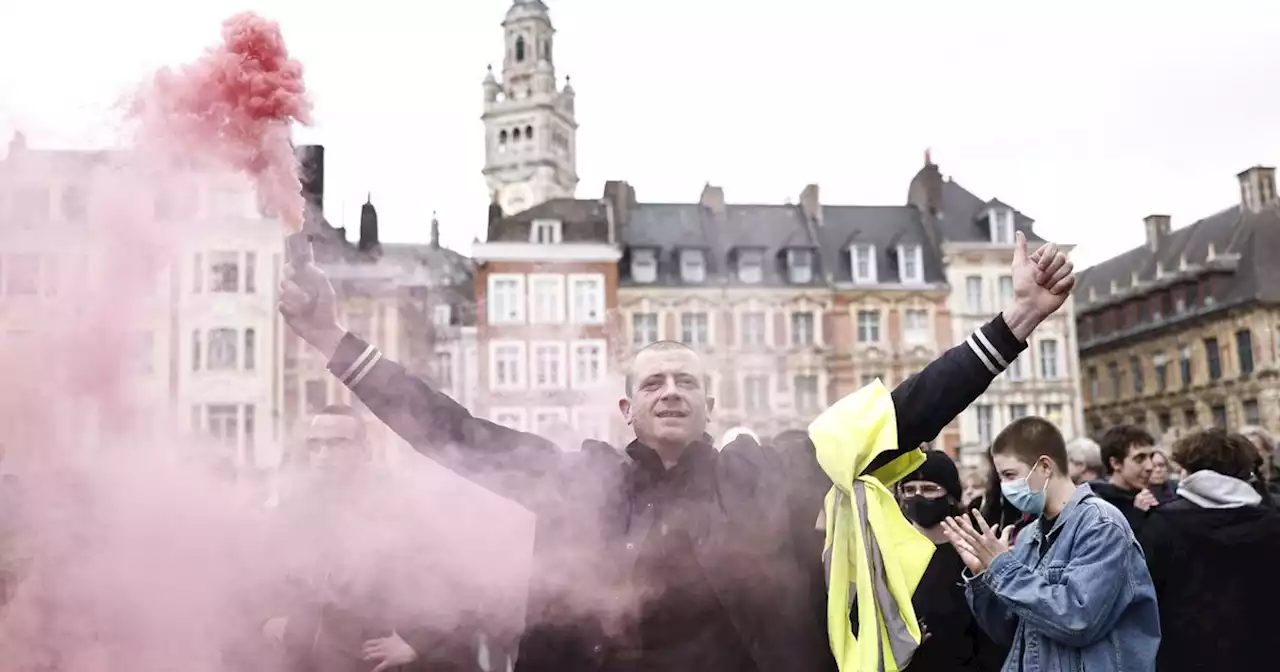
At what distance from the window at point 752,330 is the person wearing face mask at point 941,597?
5.55 meters

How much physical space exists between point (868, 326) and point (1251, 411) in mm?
20071

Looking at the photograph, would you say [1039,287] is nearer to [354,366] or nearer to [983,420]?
[354,366]

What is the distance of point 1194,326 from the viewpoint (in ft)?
145

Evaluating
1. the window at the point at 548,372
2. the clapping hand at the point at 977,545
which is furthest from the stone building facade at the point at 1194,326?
the clapping hand at the point at 977,545

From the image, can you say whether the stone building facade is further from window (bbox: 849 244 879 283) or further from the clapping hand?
the clapping hand

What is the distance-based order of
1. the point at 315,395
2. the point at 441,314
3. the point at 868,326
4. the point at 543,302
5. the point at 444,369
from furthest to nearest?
the point at 868,326 → the point at 543,302 → the point at 441,314 → the point at 444,369 → the point at 315,395

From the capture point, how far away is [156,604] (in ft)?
13.7

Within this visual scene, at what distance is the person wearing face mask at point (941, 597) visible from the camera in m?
5.12

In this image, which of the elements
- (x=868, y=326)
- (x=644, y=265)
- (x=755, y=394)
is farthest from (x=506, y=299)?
(x=868, y=326)

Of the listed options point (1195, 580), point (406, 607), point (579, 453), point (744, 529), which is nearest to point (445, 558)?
point (406, 607)

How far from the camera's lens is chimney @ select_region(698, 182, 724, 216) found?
107 ft

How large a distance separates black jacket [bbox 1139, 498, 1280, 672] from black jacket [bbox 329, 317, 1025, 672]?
9.09ft

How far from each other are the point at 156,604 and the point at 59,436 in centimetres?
76

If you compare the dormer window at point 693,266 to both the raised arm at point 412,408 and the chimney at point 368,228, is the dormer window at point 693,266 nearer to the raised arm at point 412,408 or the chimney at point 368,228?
the chimney at point 368,228
